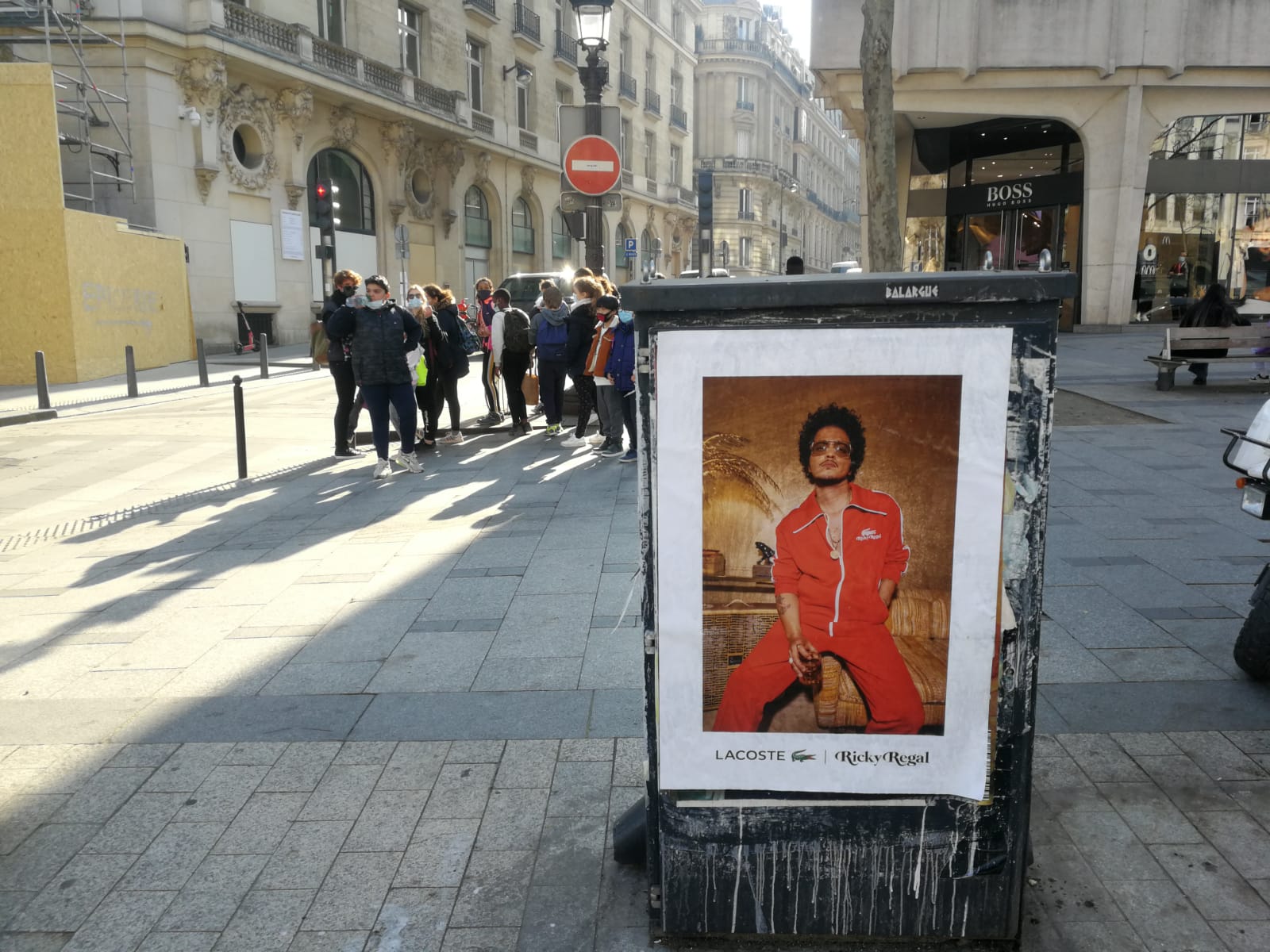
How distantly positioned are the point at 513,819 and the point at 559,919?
54 centimetres

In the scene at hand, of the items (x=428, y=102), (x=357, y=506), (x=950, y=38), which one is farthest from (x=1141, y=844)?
(x=428, y=102)

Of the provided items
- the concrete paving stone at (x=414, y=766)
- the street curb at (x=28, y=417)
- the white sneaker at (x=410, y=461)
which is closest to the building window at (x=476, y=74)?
the street curb at (x=28, y=417)

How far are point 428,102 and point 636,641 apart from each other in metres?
29.0

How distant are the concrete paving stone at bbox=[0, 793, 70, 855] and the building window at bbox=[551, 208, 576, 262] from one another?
38572 mm

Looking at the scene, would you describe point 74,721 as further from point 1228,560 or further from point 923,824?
point 1228,560

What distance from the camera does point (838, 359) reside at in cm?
225

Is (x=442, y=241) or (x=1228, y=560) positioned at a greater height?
(x=442, y=241)

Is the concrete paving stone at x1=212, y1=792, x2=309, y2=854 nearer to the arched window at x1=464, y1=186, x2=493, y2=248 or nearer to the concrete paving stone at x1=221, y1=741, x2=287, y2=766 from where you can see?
the concrete paving stone at x1=221, y1=741, x2=287, y2=766

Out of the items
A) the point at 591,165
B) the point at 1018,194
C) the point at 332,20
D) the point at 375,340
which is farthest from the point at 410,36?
the point at 375,340

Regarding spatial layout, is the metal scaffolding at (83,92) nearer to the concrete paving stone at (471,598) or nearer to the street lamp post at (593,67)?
the street lamp post at (593,67)

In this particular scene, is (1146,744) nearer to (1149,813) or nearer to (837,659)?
(1149,813)

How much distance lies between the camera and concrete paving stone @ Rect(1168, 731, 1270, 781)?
3.38 m

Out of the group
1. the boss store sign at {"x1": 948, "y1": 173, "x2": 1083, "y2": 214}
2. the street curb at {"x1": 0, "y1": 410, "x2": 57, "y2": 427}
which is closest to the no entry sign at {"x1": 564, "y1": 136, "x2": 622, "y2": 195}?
the street curb at {"x1": 0, "y1": 410, "x2": 57, "y2": 427}

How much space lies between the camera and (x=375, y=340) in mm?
9070
